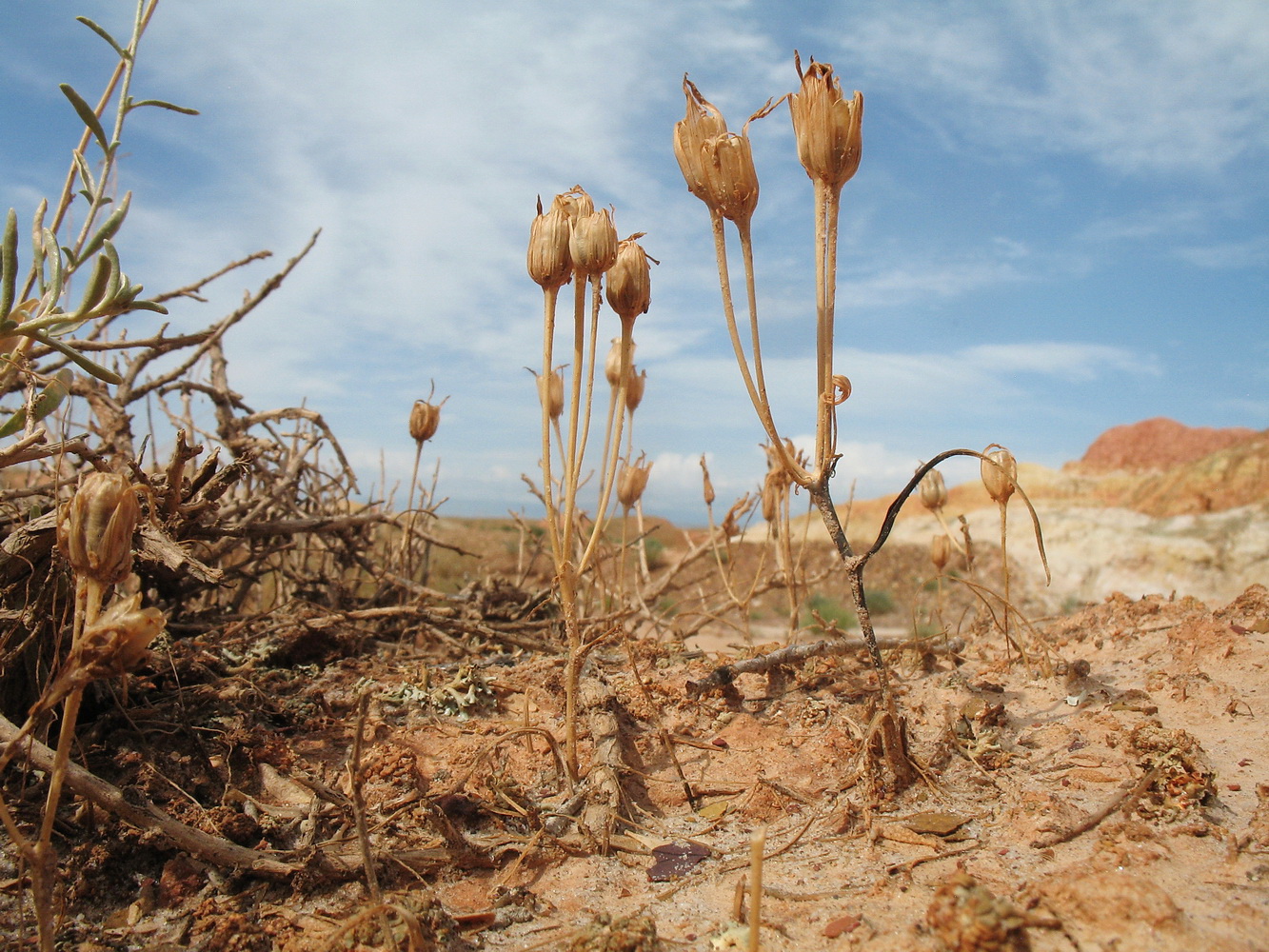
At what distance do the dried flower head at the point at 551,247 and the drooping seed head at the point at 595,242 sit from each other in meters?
0.03

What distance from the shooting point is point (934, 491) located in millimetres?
3096

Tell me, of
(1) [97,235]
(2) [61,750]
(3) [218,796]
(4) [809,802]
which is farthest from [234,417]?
(4) [809,802]

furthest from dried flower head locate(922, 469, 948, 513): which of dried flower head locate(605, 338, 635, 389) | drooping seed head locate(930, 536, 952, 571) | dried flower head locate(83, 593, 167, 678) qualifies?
dried flower head locate(83, 593, 167, 678)

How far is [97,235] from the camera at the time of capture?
5.73ft

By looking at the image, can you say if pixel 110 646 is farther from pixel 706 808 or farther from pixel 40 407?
pixel 706 808

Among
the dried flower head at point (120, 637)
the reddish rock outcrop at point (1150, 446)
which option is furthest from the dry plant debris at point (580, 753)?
the reddish rock outcrop at point (1150, 446)

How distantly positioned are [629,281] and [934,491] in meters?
1.81

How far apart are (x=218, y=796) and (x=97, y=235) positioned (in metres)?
1.31

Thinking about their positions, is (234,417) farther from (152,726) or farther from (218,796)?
(218,796)

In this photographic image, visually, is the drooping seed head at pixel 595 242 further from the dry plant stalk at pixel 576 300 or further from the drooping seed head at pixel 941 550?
the drooping seed head at pixel 941 550

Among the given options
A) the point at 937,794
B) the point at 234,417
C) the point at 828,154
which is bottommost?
the point at 937,794

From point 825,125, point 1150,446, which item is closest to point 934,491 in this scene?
point 825,125

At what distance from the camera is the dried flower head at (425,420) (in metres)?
3.21

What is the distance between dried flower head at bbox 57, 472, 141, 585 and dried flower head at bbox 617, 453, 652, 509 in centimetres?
216
